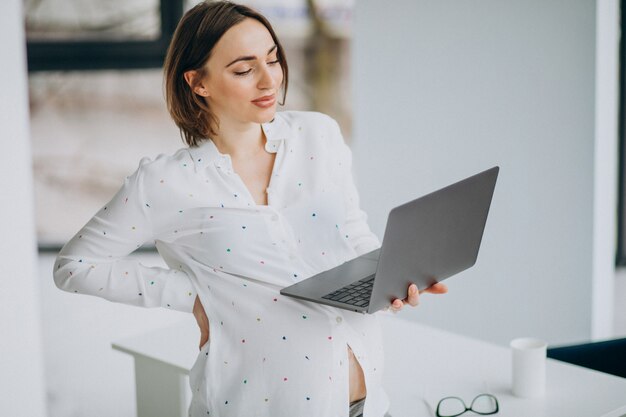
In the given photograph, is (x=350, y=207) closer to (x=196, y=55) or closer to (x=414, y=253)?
(x=414, y=253)

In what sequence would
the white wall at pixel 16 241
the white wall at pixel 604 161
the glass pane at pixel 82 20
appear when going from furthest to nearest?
the glass pane at pixel 82 20 → the white wall at pixel 604 161 → the white wall at pixel 16 241

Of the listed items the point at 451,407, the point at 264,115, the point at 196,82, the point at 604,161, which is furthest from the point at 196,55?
the point at 604,161

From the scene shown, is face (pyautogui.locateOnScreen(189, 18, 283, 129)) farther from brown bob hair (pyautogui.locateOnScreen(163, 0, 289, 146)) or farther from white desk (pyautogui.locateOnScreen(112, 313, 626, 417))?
white desk (pyautogui.locateOnScreen(112, 313, 626, 417))

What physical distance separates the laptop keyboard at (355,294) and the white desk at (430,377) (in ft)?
1.13

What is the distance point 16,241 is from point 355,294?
1540 millimetres

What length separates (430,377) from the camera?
5.67 ft

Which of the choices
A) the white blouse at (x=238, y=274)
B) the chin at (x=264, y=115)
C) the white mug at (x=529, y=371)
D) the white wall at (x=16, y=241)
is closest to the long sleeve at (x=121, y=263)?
the white blouse at (x=238, y=274)

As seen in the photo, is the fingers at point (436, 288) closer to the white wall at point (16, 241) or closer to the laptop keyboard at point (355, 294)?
the laptop keyboard at point (355, 294)

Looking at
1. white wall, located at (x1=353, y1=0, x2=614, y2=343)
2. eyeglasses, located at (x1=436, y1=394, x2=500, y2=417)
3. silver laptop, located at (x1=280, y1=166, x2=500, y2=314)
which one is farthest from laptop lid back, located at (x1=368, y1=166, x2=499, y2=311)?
white wall, located at (x1=353, y1=0, x2=614, y2=343)

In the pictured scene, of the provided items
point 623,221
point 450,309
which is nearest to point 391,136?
point 450,309

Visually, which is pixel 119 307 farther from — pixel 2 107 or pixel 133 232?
pixel 133 232

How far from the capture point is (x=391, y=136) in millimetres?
3217

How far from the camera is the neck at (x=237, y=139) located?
1464 mm

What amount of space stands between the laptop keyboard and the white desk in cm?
34
